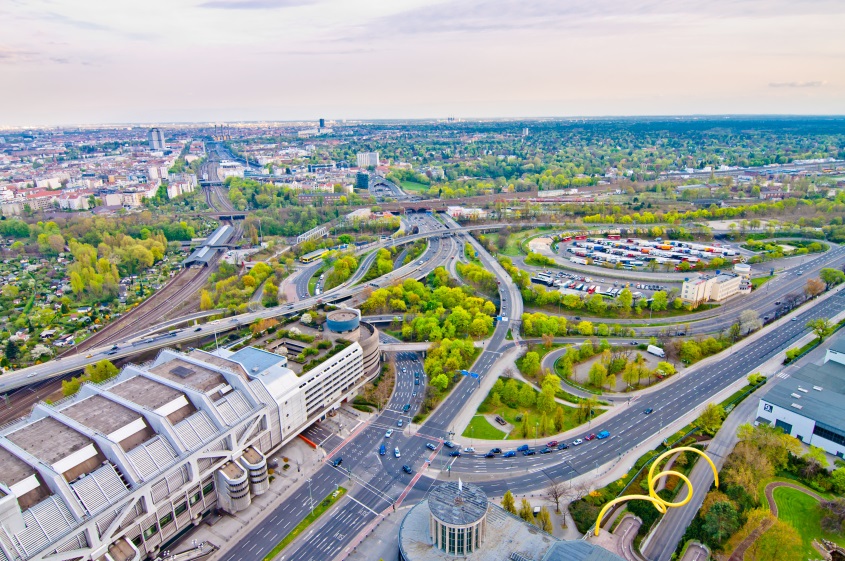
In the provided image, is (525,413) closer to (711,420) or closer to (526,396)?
(526,396)

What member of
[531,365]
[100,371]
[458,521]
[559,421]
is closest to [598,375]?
[531,365]

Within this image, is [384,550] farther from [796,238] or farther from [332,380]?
[796,238]

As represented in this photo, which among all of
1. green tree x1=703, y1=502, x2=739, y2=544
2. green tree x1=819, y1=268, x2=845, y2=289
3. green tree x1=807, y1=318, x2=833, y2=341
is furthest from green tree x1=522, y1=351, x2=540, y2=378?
green tree x1=819, y1=268, x2=845, y2=289

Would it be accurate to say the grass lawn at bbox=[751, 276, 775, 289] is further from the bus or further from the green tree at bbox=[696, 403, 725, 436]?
the bus

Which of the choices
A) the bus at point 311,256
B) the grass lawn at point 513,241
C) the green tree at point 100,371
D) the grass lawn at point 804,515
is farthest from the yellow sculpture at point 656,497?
the bus at point 311,256

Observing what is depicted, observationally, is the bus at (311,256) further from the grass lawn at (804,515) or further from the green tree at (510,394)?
the grass lawn at (804,515)

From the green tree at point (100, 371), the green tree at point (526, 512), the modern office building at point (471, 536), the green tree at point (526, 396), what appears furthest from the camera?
the green tree at point (100, 371)

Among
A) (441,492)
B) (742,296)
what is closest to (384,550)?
(441,492)
